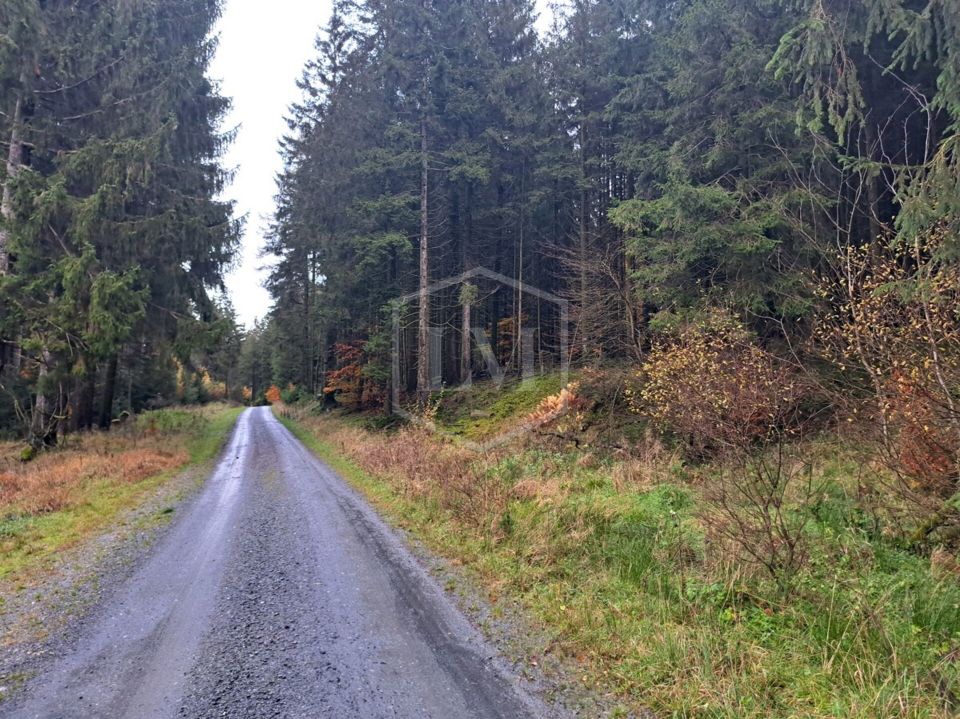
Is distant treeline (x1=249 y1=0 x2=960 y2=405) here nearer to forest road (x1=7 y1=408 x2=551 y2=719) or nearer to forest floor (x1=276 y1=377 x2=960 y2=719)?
forest floor (x1=276 y1=377 x2=960 y2=719)

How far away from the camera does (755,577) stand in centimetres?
433

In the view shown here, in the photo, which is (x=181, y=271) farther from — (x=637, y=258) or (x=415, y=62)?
(x=637, y=258)

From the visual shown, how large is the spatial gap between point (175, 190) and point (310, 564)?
1536 cm

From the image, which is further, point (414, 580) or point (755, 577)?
point (414, 580)

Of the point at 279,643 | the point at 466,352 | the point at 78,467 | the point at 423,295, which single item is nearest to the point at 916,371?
the point at 279,643

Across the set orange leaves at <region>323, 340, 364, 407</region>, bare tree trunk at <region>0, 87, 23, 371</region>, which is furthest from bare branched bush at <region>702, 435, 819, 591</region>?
orange leaves at <region>323, 340, 364, 407</region>

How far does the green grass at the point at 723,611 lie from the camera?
3061 mm

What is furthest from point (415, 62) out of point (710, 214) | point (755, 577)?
point (755, 577)

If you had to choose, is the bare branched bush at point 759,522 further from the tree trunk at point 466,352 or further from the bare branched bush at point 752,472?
the tree trunk at point 466,352

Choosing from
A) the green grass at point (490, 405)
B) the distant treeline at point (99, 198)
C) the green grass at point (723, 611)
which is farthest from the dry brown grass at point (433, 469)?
the distant treeline at point (99, 198)

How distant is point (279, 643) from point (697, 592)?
137 inches

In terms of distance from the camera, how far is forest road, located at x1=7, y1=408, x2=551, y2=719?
3.32 meters

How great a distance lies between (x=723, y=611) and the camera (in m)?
4.09

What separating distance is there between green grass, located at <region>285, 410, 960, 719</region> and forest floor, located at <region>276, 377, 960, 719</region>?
14 millimetres
